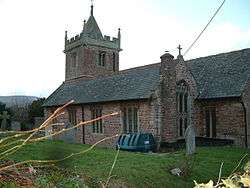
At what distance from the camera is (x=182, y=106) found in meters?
23.9

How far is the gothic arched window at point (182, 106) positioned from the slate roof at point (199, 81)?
150cm

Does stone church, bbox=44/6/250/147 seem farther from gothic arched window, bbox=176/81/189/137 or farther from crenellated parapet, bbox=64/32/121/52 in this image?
crenellated parapet, bbox=64/32/121/52

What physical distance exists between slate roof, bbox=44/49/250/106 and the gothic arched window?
1.50m

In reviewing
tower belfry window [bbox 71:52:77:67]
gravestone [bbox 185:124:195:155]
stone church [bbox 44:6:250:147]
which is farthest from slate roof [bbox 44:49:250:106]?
tower belfry window [bbox 71:52:77:67]

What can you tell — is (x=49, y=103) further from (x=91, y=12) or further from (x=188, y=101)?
(x=91, y=12)

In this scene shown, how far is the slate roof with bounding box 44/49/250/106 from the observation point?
23.4m

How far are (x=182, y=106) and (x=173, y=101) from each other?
68.6 inches

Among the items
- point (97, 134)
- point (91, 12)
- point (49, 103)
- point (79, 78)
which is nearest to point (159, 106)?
point (97, 134)

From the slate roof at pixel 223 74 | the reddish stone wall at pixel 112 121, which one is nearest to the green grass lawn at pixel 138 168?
the reddish stone wall at pixel 112 121

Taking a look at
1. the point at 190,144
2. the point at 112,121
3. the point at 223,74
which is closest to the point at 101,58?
the point at 112,121

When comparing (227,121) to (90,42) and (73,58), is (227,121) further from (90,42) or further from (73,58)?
(73,58)

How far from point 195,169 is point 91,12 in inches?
1527

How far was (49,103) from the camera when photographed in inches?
1326

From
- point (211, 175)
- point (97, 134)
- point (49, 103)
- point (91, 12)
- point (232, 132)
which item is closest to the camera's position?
point (211, 175)
